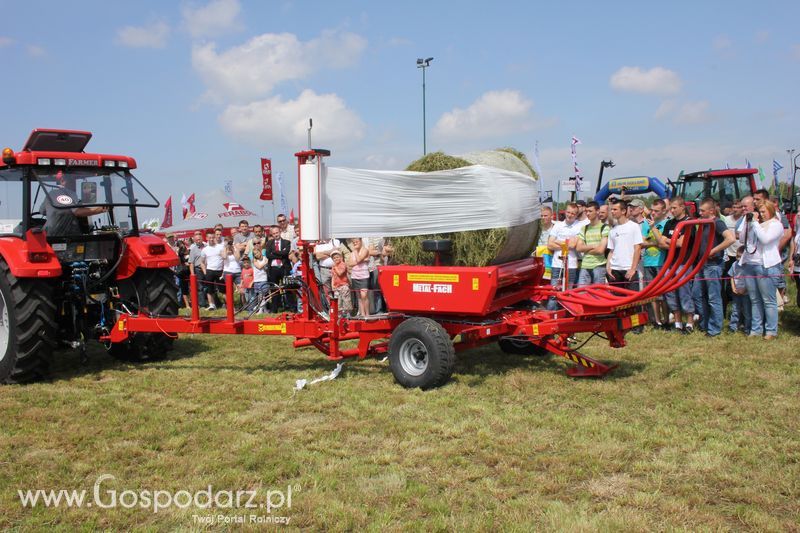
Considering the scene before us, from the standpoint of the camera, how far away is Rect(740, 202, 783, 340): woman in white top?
7562mm

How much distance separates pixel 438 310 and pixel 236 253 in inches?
323

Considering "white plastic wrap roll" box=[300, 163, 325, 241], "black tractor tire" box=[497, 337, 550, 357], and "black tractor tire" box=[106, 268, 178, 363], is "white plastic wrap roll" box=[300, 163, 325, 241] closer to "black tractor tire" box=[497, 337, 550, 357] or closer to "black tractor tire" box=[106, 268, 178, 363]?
"black tractor tire" box=[106, 268, 178, 363]

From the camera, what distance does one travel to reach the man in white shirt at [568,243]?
8.82m

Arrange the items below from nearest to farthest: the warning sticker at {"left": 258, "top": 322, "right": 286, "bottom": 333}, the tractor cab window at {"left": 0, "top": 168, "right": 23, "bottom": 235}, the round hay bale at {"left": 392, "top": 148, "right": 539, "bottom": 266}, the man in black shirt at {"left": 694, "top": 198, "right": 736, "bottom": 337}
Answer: the round hay bale at {"left": 392, "top": 148, "right": 539, "bottom": 266} < the warning sticker at {"left": 258, "top": 322, "right": 286, "bottom": 333} < the tractor cab window at {"left": 0, "top": 168, "right": 23, "bottom": 235} < the man in black shirt at {"left": 694, "top": 198, "right": 736, "bottom": 337}

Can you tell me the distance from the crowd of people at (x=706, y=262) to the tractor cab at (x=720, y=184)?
22.3 ft

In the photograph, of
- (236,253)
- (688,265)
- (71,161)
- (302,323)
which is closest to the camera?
(688,265)

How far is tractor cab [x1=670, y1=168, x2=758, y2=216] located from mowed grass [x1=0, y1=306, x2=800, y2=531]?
31.6ft

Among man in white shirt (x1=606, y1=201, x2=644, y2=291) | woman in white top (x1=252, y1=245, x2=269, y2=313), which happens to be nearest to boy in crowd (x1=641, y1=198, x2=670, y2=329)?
man in white shirt (x1=606, y1=201, x2=644, y2=291)

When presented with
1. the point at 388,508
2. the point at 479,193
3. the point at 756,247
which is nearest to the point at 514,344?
the point at 479,193

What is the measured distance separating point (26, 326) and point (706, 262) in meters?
7.23

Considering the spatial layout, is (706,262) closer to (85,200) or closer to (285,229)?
(85,200)

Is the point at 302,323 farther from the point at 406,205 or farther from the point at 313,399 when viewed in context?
the point at 406,205

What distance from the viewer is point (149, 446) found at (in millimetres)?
4574

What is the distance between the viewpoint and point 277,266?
12203 millimetres
